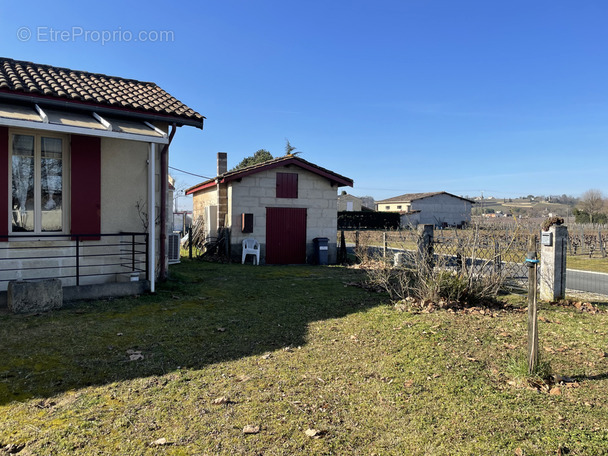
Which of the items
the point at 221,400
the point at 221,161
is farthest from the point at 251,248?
the point at 221,400

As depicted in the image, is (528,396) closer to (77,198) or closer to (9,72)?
(77,198)

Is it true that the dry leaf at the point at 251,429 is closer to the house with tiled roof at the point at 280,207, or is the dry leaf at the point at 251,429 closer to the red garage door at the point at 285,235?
the house with tiled roof at the point at 280,207

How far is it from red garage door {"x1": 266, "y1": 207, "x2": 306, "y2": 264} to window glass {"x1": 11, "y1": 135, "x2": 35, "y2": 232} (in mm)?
8596

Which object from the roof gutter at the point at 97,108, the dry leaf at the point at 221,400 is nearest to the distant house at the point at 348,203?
the roof gutter at the point at 97,108

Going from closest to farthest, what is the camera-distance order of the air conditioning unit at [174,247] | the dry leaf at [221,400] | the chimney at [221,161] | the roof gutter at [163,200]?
the dry leaf at [221,400] < the roof gutter at [163,200] < the air conditioning unit at [174,247] < the chimney at [221,161]

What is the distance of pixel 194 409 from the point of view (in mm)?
3473

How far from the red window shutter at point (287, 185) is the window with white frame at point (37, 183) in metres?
8.44

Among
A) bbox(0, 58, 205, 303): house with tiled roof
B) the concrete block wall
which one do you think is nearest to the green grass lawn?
bbox(0, 58, 205, 303): house with tiled roof

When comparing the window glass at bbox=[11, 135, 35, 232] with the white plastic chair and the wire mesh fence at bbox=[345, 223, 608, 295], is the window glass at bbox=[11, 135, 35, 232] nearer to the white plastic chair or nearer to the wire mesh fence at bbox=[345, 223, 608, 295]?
the wire mesh fence at bbox=[345, 223, 608, 295]

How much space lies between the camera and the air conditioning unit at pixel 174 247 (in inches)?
507

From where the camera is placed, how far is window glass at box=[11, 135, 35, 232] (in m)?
7.12

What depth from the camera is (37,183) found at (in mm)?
7301

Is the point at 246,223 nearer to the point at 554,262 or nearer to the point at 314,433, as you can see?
the point at 554,262

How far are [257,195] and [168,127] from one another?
6223 mm
